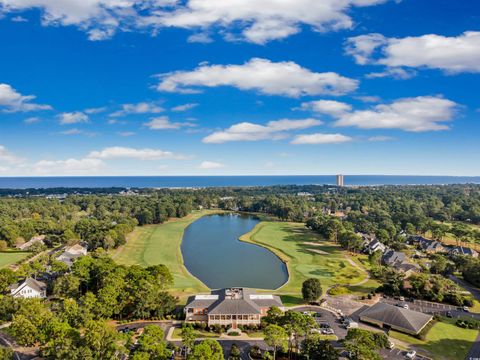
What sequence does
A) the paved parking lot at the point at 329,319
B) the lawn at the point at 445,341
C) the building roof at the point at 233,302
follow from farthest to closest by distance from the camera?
the building roof at the point at 233,302
the paved parking lot at the point at 329,319
the lawn at the point at 445,341

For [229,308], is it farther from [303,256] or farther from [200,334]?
[303,256]

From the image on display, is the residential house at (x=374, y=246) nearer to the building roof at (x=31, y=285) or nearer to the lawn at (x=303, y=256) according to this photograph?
the lawn at (x=303, y=256)

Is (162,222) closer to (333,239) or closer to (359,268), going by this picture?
(333,239)

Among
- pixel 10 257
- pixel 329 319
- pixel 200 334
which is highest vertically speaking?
pixel 10 257

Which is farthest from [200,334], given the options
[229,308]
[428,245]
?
[428,245]

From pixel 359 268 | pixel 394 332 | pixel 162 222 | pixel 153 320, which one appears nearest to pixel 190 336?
pixel 153 320

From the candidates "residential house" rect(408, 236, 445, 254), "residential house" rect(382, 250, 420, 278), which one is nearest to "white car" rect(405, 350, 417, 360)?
"residential house" rect(382, 250, 420, 278)

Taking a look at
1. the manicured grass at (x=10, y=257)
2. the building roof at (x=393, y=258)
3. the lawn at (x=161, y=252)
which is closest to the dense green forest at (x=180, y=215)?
the lawn at (x=161, y=252)
